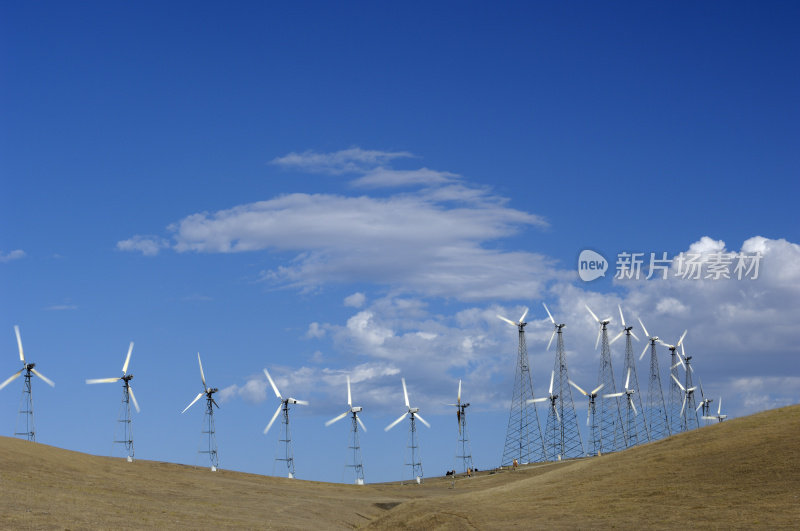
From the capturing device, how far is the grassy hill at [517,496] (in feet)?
206

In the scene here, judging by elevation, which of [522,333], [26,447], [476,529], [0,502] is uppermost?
[522,333]

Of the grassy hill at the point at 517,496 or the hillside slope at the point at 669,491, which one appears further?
the grassy hill at the point at 517,496

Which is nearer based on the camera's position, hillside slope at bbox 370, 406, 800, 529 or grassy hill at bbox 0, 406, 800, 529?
hillside slope at bbox 370, 406, 800, 529

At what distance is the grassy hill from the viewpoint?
62.8 metres

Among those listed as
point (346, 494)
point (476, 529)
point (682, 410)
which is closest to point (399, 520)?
point (476, 529)

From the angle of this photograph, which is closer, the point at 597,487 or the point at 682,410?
the point at 597,487

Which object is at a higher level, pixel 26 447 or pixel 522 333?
pixel 522 333

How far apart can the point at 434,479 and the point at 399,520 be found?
7756cm

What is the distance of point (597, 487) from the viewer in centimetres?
7938

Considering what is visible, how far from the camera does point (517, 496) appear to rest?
85.8 m

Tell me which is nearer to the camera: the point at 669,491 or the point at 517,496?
the point at 669,491

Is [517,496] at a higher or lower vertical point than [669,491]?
higher

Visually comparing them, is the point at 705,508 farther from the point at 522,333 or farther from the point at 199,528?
the point at 522,333

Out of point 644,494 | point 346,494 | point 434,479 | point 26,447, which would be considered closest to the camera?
point 644,494
